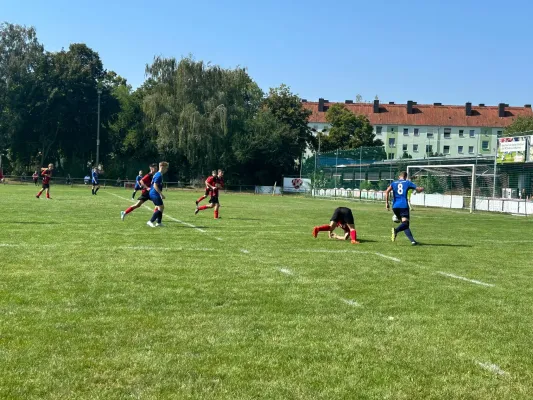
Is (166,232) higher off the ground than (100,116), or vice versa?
(100,116)

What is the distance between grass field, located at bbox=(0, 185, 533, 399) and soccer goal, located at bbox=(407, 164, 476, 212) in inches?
1069

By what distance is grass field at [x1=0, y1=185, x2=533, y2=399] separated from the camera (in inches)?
171

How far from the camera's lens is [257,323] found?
6039 millimetres

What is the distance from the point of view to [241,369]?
4.62 metres

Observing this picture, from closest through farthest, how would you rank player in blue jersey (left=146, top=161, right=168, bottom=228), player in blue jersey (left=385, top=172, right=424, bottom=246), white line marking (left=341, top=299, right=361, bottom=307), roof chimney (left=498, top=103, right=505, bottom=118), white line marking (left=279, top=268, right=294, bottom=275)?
1. white line marking (left=341, top=299, right=361, bottom=307)
2. white line marking (left=279, top=268, right=294, bottom=275)
3. player in blue jersey (left=385, top=172, right=424, bottom=246)
4. player in blue jersey (left=146, top=161, right=168, bottom=228)
5. roof chimney (left=498, top=103, right=505, bottom=118)

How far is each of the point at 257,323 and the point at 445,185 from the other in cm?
3732

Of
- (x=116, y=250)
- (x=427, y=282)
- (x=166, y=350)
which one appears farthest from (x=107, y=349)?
(x=116, y=250)

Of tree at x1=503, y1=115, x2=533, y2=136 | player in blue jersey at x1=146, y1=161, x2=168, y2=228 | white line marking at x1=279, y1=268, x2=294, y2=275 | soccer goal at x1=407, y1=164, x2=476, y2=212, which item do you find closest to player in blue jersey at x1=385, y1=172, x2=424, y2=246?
white line marking at x1=279, y1=268, x2=294, y2=275

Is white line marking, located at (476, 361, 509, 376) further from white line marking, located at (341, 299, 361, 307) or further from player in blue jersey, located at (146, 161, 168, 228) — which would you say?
player in blue jersey, located at (146, 161, 168, 228)

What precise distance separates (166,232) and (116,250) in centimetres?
386

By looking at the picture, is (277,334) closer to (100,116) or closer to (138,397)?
(138,397)

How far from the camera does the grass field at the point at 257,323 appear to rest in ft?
14.3

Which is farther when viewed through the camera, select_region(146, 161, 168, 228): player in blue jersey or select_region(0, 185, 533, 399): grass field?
select_region(146, 161, 168, 228): player in blue jersey

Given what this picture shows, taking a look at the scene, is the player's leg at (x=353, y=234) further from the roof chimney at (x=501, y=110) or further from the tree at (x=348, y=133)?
the roof chimney at (x=501, y=110)
